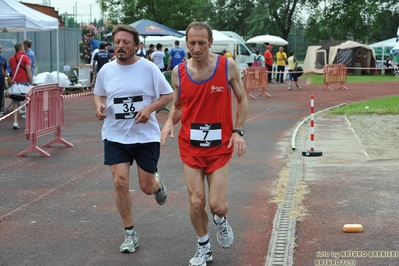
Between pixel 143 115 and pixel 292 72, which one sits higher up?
pixel 143 115

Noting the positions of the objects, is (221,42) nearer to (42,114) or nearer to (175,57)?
(175,57)

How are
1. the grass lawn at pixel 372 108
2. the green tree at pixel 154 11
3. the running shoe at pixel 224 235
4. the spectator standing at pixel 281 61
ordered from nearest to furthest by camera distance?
the running shoe at pixel 224 235 → the grass lawn at pixel 372 108 → the spectator standing at pixel 281 61 → the green tree at pixel 154 11

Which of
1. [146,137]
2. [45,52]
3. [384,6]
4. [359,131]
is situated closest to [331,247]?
[146,137]

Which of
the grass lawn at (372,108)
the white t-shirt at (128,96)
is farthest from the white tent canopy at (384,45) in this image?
the white t-shirt at (128,96)

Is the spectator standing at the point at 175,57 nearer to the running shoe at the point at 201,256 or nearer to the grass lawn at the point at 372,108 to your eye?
the grass lawn at the point at 372,108

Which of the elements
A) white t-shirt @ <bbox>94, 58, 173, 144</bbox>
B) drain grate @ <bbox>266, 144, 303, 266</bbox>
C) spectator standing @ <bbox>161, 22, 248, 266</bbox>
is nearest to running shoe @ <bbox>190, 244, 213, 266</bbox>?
spectator standing @ <bbox>161, 22, 248, 266</bbox>

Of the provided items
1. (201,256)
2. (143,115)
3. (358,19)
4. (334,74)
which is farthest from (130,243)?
(358,19)

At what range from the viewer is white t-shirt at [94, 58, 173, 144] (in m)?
6.56

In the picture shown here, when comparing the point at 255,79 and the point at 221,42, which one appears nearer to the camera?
the point at 255,79

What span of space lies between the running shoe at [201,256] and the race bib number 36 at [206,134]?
81 cm

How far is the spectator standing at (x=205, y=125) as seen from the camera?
234 inches

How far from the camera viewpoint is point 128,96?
6.55 m

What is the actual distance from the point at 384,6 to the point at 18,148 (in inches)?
2117

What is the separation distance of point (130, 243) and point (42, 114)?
7105mm
